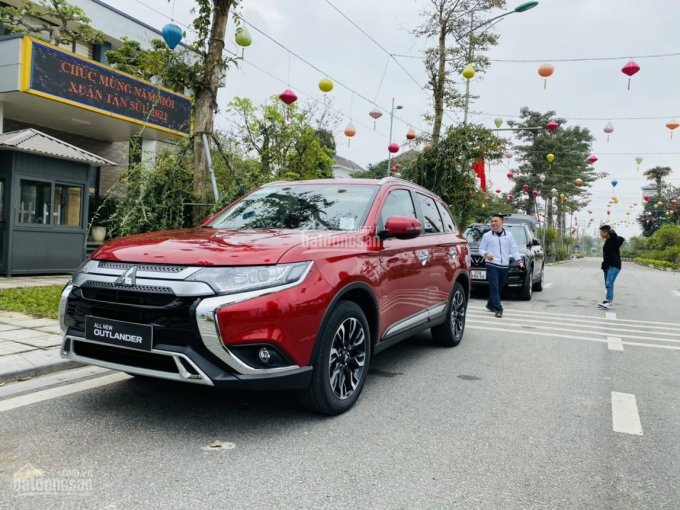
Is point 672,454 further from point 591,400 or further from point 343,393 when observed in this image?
point 343,393

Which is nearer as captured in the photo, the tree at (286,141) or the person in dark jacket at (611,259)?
the person in dark jacket at (611,259)

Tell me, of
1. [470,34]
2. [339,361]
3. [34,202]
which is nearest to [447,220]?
[339,361]

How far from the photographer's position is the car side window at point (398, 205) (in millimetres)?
4633

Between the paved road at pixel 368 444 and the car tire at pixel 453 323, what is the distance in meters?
0.84

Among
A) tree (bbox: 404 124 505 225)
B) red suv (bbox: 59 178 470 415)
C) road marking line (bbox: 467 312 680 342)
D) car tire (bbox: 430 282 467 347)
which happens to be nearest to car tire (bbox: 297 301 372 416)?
red suv (bbox: 59 178 470 415)

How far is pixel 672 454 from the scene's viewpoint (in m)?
3.34

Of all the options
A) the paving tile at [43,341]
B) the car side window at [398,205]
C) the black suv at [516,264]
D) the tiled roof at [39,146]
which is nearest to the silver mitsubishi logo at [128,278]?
the car side window at [398,205]

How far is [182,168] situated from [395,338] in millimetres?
4715

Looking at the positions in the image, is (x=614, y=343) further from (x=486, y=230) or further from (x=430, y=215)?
(x=486, y=230)

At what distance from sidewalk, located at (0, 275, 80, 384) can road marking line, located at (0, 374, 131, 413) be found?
0.43m

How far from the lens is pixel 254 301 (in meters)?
3.09

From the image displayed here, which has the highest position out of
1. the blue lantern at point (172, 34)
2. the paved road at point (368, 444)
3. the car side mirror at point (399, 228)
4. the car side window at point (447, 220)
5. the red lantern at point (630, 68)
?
the red lantern at point (630, 68)

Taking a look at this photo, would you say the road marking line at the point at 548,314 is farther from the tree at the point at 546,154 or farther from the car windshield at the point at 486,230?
the tree at the point at 546,154

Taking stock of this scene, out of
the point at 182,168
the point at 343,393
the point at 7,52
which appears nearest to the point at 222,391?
the point at 343,393
